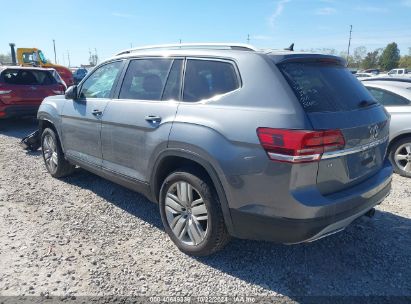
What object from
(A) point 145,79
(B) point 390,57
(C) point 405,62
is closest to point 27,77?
(A) point 145,79

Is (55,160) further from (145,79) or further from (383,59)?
(383,59)


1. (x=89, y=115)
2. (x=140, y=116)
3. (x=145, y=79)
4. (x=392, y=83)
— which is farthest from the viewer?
(x=392, y=83)

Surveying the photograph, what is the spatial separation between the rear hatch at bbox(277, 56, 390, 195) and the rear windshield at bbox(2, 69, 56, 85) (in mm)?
8319

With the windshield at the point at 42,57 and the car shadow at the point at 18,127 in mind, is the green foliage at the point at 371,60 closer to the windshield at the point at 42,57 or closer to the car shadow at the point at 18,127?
the windshield at the point at 42,57

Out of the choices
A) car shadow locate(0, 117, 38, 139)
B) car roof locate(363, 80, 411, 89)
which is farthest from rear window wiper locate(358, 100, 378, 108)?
car shadow locate(0, 117, 38, 139)

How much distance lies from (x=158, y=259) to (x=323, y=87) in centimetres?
207

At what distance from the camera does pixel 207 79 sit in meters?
2.92

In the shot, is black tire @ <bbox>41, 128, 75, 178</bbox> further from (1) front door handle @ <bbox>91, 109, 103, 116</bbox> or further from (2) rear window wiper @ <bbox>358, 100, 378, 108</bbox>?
(2) rear window wiper @ <bbox>358, 100, 378, 108</bbox>

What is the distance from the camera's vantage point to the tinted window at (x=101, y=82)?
3.95m

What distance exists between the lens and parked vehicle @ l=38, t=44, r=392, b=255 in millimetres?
2361

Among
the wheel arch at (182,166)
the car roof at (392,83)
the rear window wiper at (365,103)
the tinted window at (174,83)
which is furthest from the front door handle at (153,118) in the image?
the car roof at (392,83)

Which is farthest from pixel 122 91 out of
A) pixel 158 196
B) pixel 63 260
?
pixel 63 260

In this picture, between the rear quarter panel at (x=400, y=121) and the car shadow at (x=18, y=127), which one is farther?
the car shadow at (x=18, y=127)

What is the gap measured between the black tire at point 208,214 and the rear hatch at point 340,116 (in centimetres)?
86
